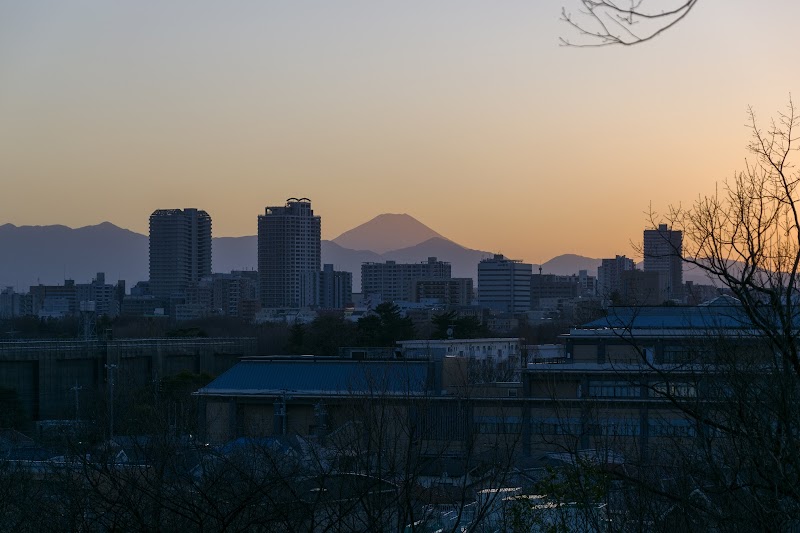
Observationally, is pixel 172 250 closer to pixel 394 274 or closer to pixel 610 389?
pixel 394 274

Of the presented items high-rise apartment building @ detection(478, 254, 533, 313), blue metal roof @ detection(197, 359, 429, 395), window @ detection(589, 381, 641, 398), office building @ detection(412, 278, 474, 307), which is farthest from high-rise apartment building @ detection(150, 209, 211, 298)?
Result: window @ detection(589, 381, 641, 398)

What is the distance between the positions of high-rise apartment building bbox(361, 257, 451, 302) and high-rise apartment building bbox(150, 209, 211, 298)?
78.9 ft

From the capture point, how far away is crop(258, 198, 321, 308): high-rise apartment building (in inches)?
5974

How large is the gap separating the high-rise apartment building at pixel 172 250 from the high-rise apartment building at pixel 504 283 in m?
44.1

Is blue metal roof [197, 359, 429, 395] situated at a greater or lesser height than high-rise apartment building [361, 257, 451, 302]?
lesser

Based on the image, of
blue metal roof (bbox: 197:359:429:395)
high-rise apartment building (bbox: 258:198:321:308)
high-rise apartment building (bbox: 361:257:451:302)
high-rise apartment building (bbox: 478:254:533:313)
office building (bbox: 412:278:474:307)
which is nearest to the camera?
blue metal roof (bbox: 197:359:429:395)

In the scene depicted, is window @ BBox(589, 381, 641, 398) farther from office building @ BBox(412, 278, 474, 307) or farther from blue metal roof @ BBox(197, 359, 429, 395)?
office building @ BBox(412, 278, 474, 307)

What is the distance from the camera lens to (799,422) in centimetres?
511

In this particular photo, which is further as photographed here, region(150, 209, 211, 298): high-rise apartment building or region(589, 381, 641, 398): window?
region(150, 209, 211, 298): high-rise apartment building

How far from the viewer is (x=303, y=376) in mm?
20516

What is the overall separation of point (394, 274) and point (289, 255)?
56.4 feet

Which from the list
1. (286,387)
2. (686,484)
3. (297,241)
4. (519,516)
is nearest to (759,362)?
(686,484)

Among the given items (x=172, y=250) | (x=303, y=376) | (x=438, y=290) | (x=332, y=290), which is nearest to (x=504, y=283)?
(x=438, y=290)

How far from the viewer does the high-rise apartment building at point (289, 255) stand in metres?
152
